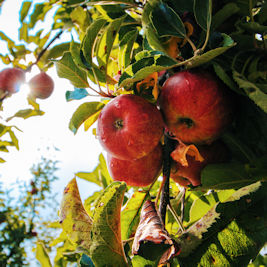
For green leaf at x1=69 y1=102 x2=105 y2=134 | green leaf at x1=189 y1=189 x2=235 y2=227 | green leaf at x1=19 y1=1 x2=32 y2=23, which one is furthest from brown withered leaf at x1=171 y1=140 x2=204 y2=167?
green leaf at x1=19 y1=1 x2=32 y2=23

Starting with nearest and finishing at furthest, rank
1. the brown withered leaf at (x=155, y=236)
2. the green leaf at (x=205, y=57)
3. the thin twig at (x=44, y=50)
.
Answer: the brown withered leaf at (x=155, y=236) → the green leaf at (x=205, y=57) → the thin twig at (x=44, y=50)

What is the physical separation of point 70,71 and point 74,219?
0.33m

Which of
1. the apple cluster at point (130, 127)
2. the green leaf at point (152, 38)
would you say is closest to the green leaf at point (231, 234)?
the apple cluster at point (130, 127)

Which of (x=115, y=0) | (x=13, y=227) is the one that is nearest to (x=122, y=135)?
(x=115, y=0)

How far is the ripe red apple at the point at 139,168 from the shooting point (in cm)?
64

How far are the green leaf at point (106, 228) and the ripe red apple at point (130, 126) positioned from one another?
0.15 meters

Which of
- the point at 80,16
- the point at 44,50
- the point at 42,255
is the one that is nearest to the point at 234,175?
the point at 42,255

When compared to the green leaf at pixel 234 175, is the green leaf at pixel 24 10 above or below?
above

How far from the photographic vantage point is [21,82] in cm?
192

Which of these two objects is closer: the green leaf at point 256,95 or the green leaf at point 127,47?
the green leaf at point 256,95

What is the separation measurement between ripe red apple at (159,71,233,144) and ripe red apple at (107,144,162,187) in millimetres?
93

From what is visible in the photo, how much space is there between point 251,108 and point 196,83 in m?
0.12

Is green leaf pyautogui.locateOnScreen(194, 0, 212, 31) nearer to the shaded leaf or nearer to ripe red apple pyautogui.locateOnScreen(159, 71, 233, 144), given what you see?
ripe red apple pyautogui.locateOnScreen(159, 71, 233, 144)

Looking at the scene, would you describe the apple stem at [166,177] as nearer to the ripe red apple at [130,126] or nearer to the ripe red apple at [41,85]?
the ripe red apple at [130,126]
